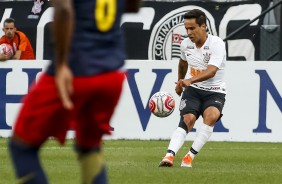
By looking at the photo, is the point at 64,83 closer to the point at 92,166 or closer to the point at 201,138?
the point at 92,166

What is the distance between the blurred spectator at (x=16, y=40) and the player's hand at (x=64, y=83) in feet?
44.5

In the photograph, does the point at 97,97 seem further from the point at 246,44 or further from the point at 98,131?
the point at 246,44

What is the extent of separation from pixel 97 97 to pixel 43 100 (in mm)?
310

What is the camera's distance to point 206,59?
13406 mm

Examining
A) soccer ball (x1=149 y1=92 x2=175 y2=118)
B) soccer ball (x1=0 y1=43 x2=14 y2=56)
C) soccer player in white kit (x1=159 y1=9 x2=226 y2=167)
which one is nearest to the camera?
soccer player in white kit (x1=159 y1=9 x2=226 y2=167)

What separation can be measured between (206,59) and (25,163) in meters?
7.66

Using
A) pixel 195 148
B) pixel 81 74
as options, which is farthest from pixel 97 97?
pixel 195 148

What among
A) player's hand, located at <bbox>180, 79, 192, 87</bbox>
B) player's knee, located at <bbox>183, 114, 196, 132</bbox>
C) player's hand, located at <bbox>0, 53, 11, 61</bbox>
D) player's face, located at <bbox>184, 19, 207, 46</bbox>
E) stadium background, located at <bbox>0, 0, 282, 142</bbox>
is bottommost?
stadium background, located at <bbox>0, 0, 282, 142</bbox>

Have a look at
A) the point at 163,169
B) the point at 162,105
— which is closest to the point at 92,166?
the point at 163,169

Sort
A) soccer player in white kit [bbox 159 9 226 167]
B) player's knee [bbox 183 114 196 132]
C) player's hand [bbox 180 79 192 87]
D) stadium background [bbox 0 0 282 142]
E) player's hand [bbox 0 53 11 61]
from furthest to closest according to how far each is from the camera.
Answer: player's hand [bbox 0 53 11 61]
stadium background [bbox 0 0 282 142]
player's knee [bbox 183 114 196 132]
soccer player in white kit [bbox 159 9 226 167]
player's hand [bbox 180 79 192 87]

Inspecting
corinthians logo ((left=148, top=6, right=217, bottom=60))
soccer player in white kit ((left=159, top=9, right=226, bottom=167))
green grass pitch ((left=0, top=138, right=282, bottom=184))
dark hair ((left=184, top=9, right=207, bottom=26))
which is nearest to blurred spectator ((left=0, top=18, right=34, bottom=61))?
corinthians logo ((left=148, top=6, right=217, bottom=60))

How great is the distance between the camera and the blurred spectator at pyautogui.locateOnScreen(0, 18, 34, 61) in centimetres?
1914

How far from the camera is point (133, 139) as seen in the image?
17547 mm

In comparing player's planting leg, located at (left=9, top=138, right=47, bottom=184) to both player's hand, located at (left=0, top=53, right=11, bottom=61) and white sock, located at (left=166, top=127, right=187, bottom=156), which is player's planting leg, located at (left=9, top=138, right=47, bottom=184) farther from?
player's hand, located at (left=0, top=53, right=11, bottom=61)
